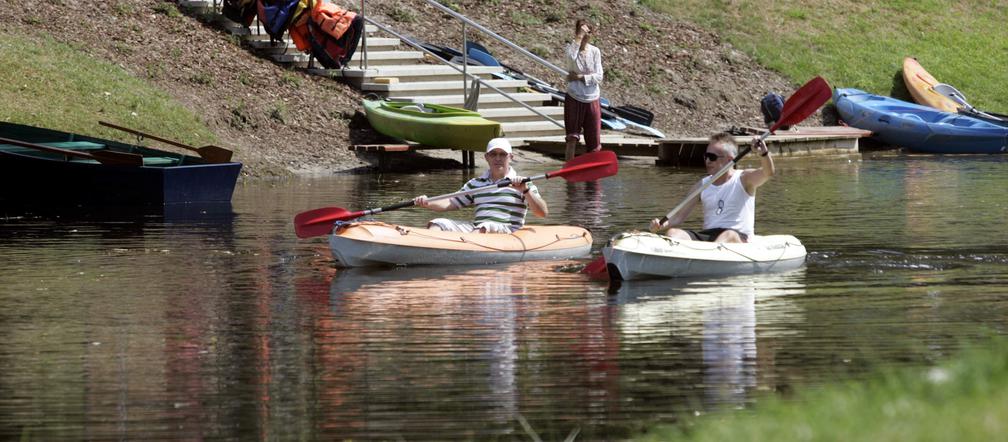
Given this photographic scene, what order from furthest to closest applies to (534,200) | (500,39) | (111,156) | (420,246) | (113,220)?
1. (500,39)
2. (111,156)
3. (113,220)
4. (534,200)
5. (420,246)

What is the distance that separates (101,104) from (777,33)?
16697 millimetres

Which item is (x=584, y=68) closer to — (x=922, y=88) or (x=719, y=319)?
(x=719, y=319)

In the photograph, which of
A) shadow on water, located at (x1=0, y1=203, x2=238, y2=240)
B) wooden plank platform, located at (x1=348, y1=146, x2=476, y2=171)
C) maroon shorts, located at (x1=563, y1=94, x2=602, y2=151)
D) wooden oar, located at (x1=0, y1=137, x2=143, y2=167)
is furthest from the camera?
wooden plank platform, located at (x1=348, y1=146, x2=476, y2=171)

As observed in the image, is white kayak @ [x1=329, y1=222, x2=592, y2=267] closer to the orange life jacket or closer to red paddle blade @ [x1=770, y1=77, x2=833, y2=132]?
red paddle blade @ [x1=770, y1=77, x2=833, y2=132]

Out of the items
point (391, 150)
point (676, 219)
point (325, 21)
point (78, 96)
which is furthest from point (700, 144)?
point (676, 219)

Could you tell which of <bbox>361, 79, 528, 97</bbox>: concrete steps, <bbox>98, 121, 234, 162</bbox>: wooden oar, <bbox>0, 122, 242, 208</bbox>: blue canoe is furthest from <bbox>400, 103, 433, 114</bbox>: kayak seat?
<bbox>0, 122, 242, 208</bbox>: blue canoe

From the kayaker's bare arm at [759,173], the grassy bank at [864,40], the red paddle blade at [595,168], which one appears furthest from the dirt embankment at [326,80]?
the kayaker's bare arm at [759,173]

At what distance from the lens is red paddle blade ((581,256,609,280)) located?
12.1 metres

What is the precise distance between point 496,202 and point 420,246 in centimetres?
97

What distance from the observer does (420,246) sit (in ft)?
41.9

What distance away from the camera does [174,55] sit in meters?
24.1

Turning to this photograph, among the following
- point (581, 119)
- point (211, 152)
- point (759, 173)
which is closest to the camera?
point (759, 173)

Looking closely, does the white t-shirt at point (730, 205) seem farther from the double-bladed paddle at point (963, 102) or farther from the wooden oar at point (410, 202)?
the double-bladed paddle at point (963, 102)

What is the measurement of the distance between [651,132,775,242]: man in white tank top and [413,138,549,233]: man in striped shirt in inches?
54.2
